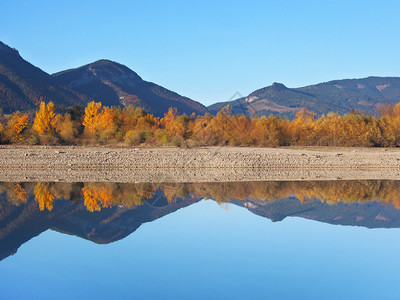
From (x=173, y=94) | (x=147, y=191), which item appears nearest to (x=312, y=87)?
(x=173, y=94)

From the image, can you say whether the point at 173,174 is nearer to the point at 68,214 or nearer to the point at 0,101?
the point at 68,214

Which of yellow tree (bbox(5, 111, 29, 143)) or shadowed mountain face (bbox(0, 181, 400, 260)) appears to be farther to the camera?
yellow tree (bbox(5, 111, 29, 143))

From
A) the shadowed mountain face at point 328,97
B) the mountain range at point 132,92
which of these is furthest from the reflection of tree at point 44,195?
the shadowed mountain face at point 328,97

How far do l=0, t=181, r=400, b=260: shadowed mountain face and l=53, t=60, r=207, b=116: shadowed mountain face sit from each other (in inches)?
3164

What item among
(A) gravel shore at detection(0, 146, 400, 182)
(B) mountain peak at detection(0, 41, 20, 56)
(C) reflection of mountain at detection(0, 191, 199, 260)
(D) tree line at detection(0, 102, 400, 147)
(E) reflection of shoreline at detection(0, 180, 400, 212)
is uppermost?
(B) mountain peak at detection(0, 41, 20, 56)

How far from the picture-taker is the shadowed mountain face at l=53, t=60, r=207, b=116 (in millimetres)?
102600

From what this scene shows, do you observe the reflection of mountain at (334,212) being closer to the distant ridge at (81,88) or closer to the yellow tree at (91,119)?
the yellow tree at (91,119)

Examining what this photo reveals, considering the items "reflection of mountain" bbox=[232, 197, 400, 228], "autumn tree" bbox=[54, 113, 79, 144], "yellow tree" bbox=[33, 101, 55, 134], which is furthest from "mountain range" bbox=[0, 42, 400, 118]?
"reflection of mountain" bbox=[232, 197, 400, 228]

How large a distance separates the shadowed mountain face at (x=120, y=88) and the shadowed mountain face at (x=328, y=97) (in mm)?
12146

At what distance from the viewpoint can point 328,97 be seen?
112312 mm

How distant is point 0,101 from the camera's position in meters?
66.5

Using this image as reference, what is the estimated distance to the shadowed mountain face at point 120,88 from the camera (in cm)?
10260

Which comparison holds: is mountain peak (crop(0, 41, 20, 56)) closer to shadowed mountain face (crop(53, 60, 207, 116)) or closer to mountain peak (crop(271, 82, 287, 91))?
shadowed mountain face (crop(53, 60, 207, 116))

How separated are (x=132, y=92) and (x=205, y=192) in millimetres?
98018
